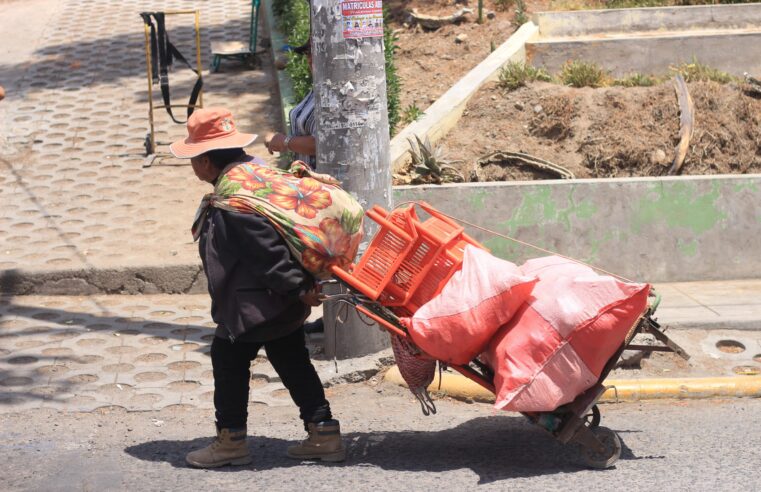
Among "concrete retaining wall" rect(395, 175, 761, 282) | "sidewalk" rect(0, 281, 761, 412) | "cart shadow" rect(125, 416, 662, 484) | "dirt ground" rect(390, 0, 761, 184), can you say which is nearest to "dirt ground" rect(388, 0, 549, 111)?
"dirt ground" rect(390, 0, 761, 184)

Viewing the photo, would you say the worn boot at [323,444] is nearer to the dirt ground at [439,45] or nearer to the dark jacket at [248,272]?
the dark jacket at [248,272]

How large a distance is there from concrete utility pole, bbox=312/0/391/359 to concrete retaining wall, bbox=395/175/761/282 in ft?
4.38

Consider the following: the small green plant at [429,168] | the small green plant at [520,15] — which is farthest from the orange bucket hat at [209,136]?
the small green plant at [520,15]

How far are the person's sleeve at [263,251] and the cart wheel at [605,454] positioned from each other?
1.55m

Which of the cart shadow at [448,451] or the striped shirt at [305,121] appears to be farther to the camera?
the striped shirt at [305,121]

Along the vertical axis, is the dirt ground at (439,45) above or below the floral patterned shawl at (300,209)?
below

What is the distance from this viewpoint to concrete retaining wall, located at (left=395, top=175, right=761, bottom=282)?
293 inches

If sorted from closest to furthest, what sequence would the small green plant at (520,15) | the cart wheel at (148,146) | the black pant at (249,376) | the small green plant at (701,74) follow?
the black pant at (249,376), the small green plant at (701,74), the cart wheel at (148,146), the small green plant at (520,15)

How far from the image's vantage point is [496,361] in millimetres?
4613

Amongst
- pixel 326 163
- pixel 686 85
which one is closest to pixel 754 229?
pixel 686 85

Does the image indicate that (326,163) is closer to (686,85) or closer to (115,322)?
(115,322)

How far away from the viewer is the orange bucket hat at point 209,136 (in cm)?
469

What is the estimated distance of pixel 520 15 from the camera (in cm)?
1199

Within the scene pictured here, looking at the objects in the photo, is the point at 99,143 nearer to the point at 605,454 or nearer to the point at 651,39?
the point at 651,39
